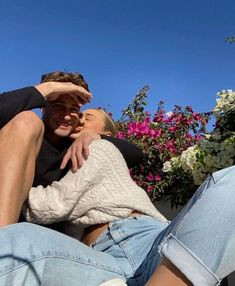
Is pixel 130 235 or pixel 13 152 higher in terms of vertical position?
pixel 13 152

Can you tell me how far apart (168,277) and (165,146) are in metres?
4.86

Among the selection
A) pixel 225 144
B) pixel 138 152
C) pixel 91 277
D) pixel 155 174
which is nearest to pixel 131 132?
pixel 155 174

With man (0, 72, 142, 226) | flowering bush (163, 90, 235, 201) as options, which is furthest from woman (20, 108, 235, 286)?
flowering bush (163, 90, 235, 201)

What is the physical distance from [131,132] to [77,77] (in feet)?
12.0

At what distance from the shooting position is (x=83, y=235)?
6.43 feet

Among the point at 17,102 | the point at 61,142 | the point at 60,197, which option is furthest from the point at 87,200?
the point at 61,142

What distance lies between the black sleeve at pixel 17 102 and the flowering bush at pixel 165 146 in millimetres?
3034

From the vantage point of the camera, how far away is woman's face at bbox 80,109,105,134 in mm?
2593

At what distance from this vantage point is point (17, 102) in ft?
6.44

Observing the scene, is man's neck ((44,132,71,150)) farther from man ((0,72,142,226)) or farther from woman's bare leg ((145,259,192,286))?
woman's bare leg ((145,259,192,286))

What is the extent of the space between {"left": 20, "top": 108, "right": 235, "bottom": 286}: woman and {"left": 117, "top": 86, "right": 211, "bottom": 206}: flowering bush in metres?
2.98

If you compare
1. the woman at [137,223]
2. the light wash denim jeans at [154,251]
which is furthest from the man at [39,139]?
the light wash denim jeans at [154,251]

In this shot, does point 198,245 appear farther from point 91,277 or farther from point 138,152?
point 138,152

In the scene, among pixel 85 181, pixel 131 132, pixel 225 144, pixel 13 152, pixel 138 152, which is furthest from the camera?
pixel 131 132
